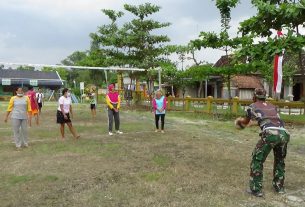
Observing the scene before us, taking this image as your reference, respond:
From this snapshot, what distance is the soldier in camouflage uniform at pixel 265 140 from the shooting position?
5781 millimetres

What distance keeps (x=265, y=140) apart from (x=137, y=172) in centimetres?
257

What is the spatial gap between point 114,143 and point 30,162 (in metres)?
2.97

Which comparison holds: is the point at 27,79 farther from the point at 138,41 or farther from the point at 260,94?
the point at 260,94

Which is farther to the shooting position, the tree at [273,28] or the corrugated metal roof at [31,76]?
the corrugated metal roof at [31,76]

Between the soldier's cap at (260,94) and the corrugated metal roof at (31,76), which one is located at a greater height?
the corrugated metal roof at (31,76)

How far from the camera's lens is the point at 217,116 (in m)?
20.3

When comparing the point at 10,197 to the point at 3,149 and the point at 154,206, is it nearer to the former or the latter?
the point at 154,206

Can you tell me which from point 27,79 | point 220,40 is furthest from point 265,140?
point 27,79

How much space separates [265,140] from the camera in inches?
228

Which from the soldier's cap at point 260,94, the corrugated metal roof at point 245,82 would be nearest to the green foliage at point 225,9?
the soldier's cap at point 260,94

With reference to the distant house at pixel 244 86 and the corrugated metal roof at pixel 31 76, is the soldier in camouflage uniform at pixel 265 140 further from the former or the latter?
the corrugated metal roof at pixel 31 76

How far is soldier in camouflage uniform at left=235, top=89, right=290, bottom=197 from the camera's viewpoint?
578cm

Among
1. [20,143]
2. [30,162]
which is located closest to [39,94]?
[20,143]

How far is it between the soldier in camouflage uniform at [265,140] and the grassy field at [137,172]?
232mm
